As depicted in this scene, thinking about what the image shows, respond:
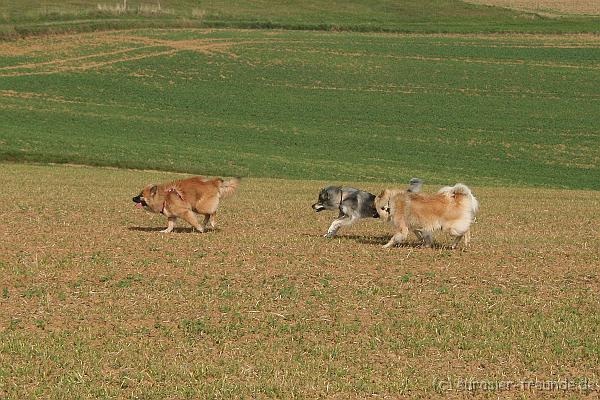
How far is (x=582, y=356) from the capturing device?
11.1 m

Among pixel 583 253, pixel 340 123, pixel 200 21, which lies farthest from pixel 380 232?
pixel 200 21

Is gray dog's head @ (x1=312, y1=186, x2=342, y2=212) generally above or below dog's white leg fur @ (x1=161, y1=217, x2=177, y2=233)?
above

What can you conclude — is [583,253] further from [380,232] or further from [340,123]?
Answer: [340,123]

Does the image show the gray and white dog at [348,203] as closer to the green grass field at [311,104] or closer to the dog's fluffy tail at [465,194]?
the dog's fluffy tail at [465,194]

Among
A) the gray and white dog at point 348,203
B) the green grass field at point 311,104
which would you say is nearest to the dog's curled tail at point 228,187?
the gray and white dog at point 348,203

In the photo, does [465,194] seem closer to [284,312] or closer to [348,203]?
[348,203]

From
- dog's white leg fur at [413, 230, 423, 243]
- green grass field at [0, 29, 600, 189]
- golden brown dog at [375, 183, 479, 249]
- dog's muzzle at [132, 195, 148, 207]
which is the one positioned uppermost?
golden brown dog at [375, 183, 479, 249]

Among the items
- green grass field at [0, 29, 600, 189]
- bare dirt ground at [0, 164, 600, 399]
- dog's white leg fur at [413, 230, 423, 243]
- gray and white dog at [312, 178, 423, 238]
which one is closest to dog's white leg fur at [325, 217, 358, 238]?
gray and white dog at [312, 178, 423, 238]

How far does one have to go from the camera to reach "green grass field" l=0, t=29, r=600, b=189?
4397cm

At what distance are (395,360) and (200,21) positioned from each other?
2825 inches

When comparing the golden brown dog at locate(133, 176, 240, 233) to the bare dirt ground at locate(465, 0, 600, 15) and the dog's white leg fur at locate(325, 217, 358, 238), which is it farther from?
the bare dirt ground at locate(465, 0, 600, 15)

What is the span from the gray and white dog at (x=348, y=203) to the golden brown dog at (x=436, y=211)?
3.55 feet

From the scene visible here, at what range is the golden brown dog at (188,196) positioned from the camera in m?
19.3

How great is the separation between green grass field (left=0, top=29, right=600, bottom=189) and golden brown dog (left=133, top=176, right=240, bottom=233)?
20.5 m
